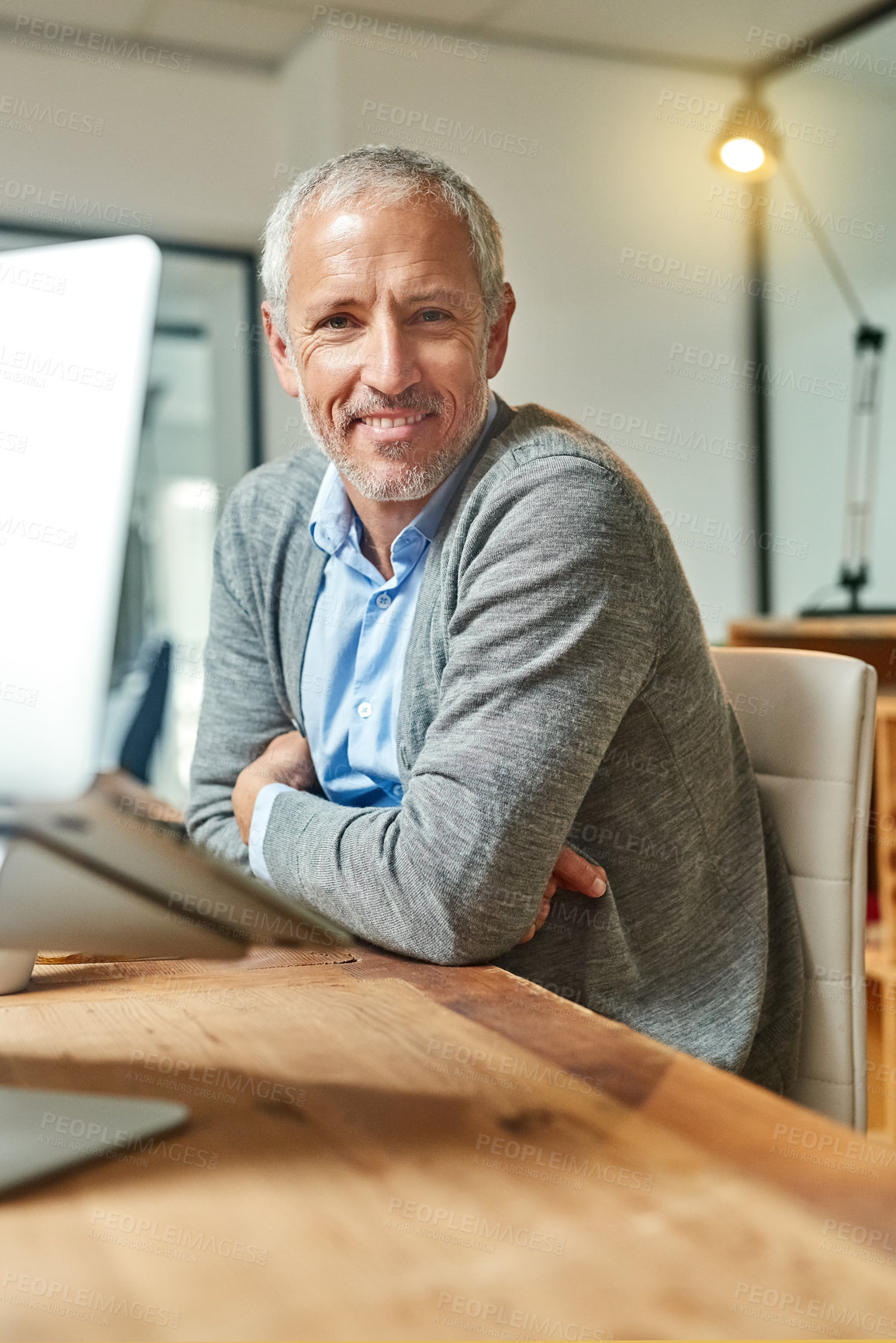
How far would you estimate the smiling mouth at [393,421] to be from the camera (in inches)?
46.8

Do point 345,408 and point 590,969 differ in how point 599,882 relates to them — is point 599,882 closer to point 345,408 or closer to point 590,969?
point 590,969

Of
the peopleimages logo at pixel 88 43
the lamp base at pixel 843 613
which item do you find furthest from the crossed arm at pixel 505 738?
the peopleimages logo at pixel 88 43

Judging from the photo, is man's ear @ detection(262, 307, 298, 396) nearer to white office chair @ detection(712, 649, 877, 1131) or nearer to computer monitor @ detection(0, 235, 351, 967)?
white office chair @ detection(712, 649, 877, 1131)

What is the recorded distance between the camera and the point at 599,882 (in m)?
1.02

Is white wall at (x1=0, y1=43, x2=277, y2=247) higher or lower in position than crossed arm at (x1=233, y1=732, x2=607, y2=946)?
higher

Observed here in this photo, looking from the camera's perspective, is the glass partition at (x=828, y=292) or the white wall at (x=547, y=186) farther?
the white wall at (x=547, y=186)

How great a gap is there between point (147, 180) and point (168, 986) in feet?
12.0

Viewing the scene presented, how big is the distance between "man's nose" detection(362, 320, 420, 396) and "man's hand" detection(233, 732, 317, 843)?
39 cm

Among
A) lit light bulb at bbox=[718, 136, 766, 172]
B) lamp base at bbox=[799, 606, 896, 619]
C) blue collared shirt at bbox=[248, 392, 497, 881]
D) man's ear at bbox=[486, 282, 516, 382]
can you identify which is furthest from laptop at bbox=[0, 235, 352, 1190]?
lit light bulb at bbox=[718, 136, 766, 172]

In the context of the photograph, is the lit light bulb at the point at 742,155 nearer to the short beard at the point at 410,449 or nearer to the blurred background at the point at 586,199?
the blurred background at the point at 586,199

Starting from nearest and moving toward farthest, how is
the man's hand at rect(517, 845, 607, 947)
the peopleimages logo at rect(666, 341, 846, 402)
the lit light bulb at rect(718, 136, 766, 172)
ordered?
the man's hand at rect(517, 845, 607, 947) → the lit light bulb at rect(718, 136, 766, 172) → the peopleimages logo at rect(666, 341, 846, 402)

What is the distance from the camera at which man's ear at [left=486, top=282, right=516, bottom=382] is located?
4.17 feet

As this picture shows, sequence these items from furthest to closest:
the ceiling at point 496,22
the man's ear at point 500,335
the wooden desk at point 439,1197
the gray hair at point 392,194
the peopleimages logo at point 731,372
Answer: the peopleimages logo at point 731,372
the ceiling at point 496,22
the man's ear at point 500,335
the gray hair at point 392,194
the wooden desk at point 439,1197

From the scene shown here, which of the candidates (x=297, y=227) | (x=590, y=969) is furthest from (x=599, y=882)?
(x=297, y=227)
